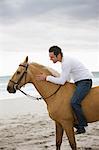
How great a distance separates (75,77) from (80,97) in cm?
32

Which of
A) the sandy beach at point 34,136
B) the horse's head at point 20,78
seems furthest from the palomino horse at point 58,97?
the sandy beach at point 34,136

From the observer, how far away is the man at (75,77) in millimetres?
5402

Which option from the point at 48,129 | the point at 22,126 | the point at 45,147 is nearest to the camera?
the point at 45,147

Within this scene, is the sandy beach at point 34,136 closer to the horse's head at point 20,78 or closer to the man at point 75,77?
the man at point 75,77

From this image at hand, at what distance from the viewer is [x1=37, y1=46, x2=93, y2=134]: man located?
5.40 metres

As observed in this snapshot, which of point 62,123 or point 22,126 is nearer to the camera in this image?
point 62,123

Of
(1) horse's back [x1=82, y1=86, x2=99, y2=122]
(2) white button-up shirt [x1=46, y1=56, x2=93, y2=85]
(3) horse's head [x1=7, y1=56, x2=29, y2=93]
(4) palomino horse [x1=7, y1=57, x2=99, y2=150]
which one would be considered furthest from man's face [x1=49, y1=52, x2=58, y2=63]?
(1) horse's back [x1=82, y1=86, x2=99, y2=122]

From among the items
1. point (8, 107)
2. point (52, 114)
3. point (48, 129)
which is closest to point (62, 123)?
point (52, 114)

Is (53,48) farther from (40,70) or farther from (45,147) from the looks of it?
(45,147)

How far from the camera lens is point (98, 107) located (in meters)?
5.54

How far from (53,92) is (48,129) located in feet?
9.63

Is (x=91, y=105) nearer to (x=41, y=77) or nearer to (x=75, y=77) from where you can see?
(x=75, y=77)

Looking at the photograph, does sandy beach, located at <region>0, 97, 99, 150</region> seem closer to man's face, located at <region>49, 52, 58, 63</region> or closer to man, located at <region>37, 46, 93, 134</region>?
man, located at <region>37, 46, 93, 134</region>

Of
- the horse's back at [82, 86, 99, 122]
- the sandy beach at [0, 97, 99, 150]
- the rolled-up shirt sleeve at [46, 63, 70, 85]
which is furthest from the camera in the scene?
the sandy beach at [0, 97, 99, 150]
